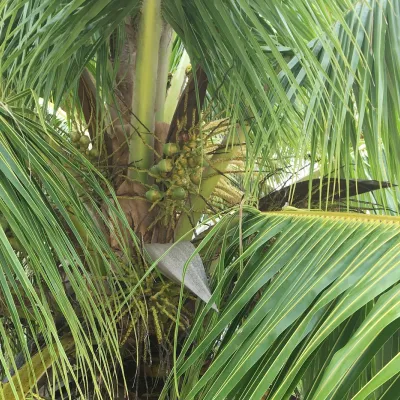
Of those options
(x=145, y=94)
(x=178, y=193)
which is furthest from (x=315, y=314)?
(x=145, y=94)

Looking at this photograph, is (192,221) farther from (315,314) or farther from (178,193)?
(315,314)

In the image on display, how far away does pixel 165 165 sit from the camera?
0.89 metres

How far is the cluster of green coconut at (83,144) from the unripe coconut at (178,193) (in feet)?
0.53

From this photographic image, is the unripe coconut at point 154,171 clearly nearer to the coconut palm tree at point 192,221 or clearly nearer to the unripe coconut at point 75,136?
the coconut palm tree at point 192,221

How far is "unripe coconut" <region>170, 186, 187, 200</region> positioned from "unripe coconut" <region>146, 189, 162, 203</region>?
0.02 meters

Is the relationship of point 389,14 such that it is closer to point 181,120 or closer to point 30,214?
point 181,120

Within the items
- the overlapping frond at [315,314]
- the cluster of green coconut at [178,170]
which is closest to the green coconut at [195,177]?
the cluster of green coconut at [178,170]

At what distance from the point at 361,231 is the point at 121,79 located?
1.77ft

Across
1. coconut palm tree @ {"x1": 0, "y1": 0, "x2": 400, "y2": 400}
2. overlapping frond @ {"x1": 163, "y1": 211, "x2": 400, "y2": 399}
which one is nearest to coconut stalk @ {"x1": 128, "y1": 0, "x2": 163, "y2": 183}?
coconut palm tree @ {"x1": 0, "y1": 0, "x2": 400, "y2": 400}

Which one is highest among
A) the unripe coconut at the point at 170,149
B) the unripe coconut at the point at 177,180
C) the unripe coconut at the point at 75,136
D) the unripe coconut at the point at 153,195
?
the unripe coconut at the point at 75,136

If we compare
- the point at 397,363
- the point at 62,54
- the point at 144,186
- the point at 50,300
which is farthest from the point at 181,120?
the point at 397,363

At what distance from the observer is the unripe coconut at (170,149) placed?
2.94ft

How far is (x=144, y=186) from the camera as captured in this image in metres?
0.96

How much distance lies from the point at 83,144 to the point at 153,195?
16 centimetres
